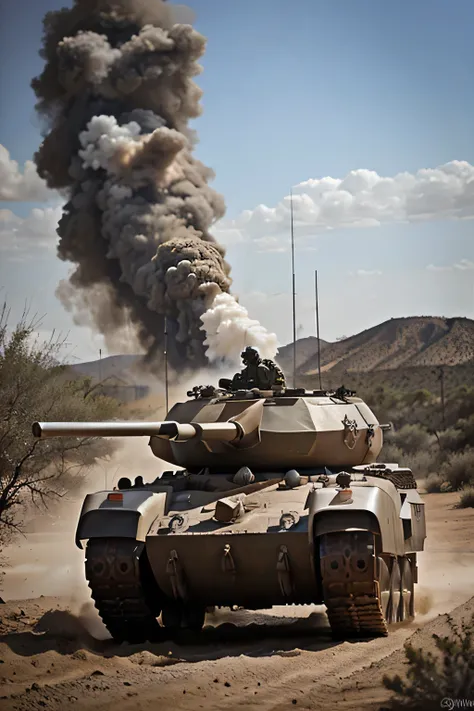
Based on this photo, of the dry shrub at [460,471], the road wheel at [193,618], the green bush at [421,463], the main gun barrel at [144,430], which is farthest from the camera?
the green bush at [421,463]

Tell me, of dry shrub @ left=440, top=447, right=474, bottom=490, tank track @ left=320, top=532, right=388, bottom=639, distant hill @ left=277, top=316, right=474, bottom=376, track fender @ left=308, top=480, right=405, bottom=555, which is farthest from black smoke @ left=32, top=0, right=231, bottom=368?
tank track @ left=320, top=532, right=388, bottom=639

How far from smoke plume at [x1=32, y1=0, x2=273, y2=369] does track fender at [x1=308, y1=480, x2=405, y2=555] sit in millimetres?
23756

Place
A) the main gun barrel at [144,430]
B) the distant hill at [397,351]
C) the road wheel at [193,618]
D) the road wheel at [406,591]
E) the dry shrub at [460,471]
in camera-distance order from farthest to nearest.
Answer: the distant hill at [397,351] → the dry shrub at [460,471] → the road wheel at [406,591] → the road wheel at [193,618] → the main gun barrel at [144,430]

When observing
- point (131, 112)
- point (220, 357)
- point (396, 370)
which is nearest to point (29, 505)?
point (220, 357)

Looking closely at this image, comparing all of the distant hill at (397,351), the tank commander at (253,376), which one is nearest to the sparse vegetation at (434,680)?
the tank commander at (253,376)

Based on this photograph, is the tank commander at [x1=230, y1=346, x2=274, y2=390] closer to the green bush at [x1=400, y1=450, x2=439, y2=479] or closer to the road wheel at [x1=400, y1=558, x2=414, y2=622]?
the road wheel at [x1=400, y1=558, x2=414, y2=622]

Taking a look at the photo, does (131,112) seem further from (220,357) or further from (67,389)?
(67,389)

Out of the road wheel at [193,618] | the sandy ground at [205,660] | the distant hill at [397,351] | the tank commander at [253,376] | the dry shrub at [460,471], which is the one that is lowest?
the sandy ground at [205,660]

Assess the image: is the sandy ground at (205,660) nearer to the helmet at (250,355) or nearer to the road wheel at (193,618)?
the road wheel at (193,618)

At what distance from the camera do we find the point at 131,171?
46000 millimetres

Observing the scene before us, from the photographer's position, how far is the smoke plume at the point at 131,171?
40.1 m

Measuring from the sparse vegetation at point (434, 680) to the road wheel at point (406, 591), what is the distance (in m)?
4.75

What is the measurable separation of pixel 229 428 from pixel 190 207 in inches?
1264

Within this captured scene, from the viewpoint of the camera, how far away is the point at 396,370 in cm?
6144
